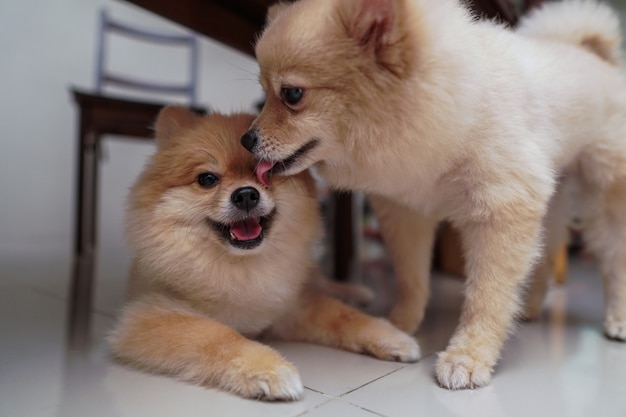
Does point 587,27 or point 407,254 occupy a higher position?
point 587,27

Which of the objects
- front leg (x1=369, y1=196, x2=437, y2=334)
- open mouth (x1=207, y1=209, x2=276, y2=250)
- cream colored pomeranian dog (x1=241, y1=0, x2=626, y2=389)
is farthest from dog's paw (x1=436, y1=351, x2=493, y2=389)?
open mouth (x1=207, y1=209, x2=276, y2=250)

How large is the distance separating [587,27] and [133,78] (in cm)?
372

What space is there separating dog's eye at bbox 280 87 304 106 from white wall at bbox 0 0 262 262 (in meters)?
2.55

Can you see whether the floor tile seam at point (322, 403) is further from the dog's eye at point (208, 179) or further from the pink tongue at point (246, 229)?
the dog's eye at point (208, 179)

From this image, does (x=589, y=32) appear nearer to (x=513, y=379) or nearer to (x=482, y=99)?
(x=482, y=99)

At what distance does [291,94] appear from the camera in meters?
1.16

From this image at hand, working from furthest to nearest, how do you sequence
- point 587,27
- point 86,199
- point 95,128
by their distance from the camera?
point 86,199 → point 95,128 → point 587,27

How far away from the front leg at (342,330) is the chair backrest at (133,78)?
10.3 ft

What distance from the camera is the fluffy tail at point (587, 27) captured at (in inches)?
68.0

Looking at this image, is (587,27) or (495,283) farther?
(587,27)

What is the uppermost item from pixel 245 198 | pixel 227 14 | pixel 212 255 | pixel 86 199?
pixel 227 14

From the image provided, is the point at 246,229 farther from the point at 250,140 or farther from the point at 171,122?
the point at 171,122

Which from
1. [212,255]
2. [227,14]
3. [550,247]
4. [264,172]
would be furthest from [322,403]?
[227,14]

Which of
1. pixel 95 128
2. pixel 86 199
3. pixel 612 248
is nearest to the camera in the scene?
pixel 612 248
